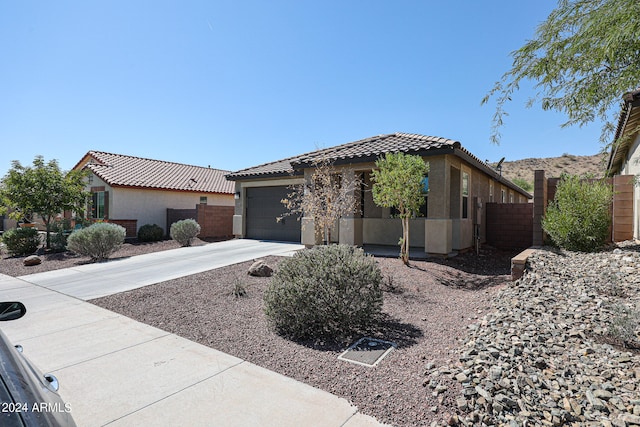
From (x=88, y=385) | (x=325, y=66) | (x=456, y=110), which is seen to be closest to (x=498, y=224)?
(x=456, y=110)

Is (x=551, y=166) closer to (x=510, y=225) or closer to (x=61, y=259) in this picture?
(x=510, y=225)

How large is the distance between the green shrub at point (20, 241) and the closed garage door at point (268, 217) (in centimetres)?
962

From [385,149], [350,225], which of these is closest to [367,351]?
[350,225]

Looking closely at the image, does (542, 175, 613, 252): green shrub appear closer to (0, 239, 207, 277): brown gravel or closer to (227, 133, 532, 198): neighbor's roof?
(227, 133, 532, 198): neighbor's roof

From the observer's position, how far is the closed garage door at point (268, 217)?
51.0ft

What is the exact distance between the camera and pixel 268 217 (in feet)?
53.4

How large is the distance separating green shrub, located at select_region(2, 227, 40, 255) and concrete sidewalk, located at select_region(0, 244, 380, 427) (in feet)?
40.0

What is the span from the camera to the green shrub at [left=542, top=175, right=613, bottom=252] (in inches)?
321

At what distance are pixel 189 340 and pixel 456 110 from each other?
10.4m

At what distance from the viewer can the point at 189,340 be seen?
4.85 metres

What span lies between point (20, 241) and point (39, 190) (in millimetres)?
2419

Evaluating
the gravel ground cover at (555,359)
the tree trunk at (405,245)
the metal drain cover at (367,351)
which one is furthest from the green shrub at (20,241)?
the gravel ground cover at (555,359)

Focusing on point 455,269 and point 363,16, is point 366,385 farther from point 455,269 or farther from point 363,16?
point 363,16

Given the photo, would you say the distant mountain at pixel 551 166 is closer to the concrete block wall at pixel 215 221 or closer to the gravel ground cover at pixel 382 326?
the concrete block wall at pixel 215 221
